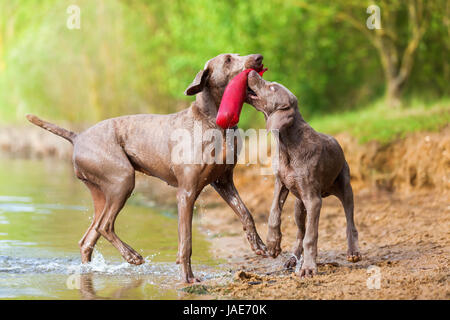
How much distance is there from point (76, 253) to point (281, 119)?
12.0 ft

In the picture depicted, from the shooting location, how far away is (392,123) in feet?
→ 39.6

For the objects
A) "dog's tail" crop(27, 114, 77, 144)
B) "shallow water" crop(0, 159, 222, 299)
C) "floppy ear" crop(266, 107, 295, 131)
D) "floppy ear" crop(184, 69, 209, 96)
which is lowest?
"shallow water" crop(0, 159, 222, 299)

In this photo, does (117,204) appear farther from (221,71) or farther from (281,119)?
(281,119)

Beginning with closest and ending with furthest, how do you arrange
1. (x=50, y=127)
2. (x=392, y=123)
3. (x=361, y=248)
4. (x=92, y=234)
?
(x=50, y=127)
(x=92, y=234)
(x=361, y=248)
(x=392, y=123)

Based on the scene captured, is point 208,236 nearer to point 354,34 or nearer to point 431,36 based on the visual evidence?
point 431,36

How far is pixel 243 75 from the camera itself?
6.67 m

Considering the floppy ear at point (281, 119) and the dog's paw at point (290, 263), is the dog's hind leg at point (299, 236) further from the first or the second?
the floppy ear at point (281, 119)

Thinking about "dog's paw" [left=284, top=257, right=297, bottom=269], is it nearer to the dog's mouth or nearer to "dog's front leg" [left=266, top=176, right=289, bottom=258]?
"dog's front leg" [left=266, top=176, right=289, bottom=258]

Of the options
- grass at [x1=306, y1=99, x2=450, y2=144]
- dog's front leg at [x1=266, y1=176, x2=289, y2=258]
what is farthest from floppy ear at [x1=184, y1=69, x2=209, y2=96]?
grass at [x1=306, y1=99, x2=450, y2=144]

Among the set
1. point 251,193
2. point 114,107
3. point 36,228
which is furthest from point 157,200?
point 114,107

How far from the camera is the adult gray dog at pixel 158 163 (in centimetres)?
675

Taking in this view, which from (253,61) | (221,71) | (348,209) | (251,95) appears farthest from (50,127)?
(348,209)

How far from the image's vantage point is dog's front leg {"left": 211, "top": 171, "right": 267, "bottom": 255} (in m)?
6.99

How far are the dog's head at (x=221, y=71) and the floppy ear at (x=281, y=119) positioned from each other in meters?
0.59
